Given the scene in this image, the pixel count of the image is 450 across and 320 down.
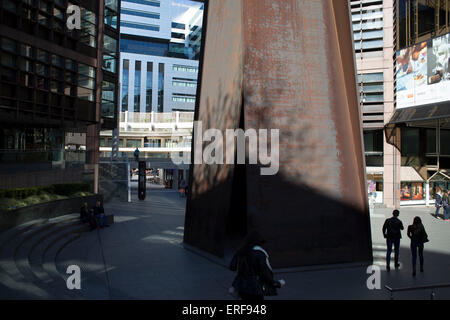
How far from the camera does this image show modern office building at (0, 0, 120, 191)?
51.5 feet

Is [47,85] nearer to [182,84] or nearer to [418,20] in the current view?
[418,20]

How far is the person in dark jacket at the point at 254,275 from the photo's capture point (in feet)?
15.6

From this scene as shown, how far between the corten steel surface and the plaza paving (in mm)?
893

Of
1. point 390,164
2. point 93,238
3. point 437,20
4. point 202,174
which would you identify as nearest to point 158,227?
point 93,238

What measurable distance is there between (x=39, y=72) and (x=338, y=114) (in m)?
13.8

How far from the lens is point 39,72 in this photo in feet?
58.1

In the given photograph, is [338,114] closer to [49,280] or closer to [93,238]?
[49,280]

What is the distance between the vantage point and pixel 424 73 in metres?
25.4

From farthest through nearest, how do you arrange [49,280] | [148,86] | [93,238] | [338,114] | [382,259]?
1. [148,86]
2. [93,238]
3. [382,259]
4. [338,114]
5. [49,280]

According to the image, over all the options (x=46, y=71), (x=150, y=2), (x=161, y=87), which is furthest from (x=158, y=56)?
(x=46, y=71)

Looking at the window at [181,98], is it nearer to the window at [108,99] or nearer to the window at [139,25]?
the window at [139,25]

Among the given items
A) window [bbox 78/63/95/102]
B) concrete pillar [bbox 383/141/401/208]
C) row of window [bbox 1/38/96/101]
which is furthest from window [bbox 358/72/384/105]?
row of window [bbox 1/38/96/101]

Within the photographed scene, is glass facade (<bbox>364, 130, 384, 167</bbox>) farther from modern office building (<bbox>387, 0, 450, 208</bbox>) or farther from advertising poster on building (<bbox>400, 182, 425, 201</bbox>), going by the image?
advertising poster on building (<bbox>400, 182, 425, 201</bbox>)

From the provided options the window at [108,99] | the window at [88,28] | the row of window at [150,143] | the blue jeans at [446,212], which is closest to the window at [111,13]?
the window at [108,99]
